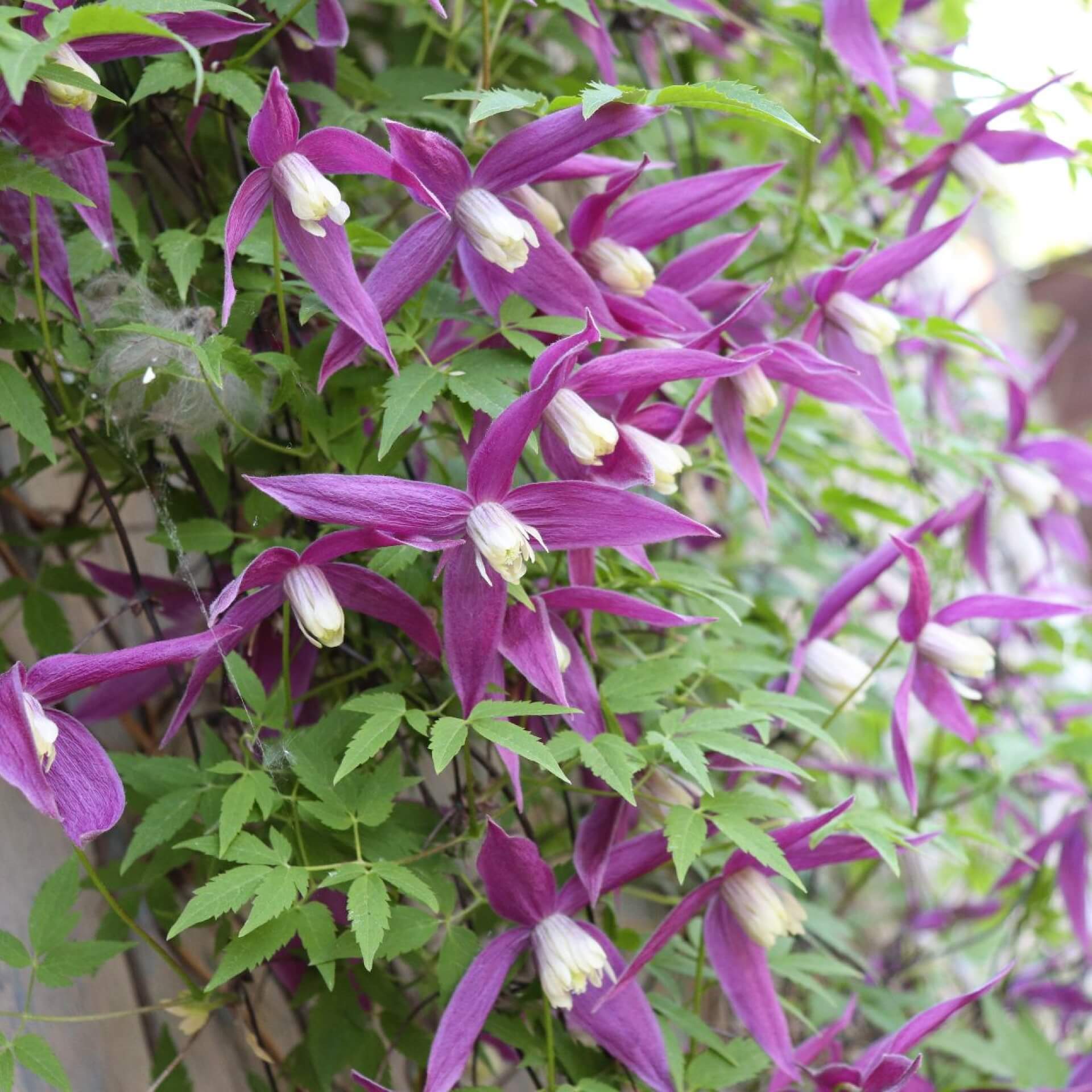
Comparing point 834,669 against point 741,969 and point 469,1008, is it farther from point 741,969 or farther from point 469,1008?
point 469,1008

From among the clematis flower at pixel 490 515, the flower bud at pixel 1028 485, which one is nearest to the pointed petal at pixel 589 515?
the clematis flower at pixel 490 515

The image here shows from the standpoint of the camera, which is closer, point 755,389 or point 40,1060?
point 40,1060

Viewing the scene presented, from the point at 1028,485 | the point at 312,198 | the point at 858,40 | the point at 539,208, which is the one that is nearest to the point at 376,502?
the point at 312,198

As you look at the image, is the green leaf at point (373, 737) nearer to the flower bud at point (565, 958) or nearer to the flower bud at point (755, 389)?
the flower bud at point (565, 958)

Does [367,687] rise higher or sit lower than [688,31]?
lower

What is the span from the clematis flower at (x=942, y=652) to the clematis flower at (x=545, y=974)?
0.25m

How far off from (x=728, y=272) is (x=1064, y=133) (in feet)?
1.12

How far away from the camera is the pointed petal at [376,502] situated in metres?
0.57

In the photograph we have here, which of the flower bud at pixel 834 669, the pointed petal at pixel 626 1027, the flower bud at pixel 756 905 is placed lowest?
the pointed petal at pixel 626 1027

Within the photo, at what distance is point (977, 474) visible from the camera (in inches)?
51.5

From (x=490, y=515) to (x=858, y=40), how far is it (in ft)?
1.97

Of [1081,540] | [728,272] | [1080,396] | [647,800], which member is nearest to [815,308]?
[728,272]

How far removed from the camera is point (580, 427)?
654 mm

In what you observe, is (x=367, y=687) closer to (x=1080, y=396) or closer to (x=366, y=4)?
(x=366, y=4)
